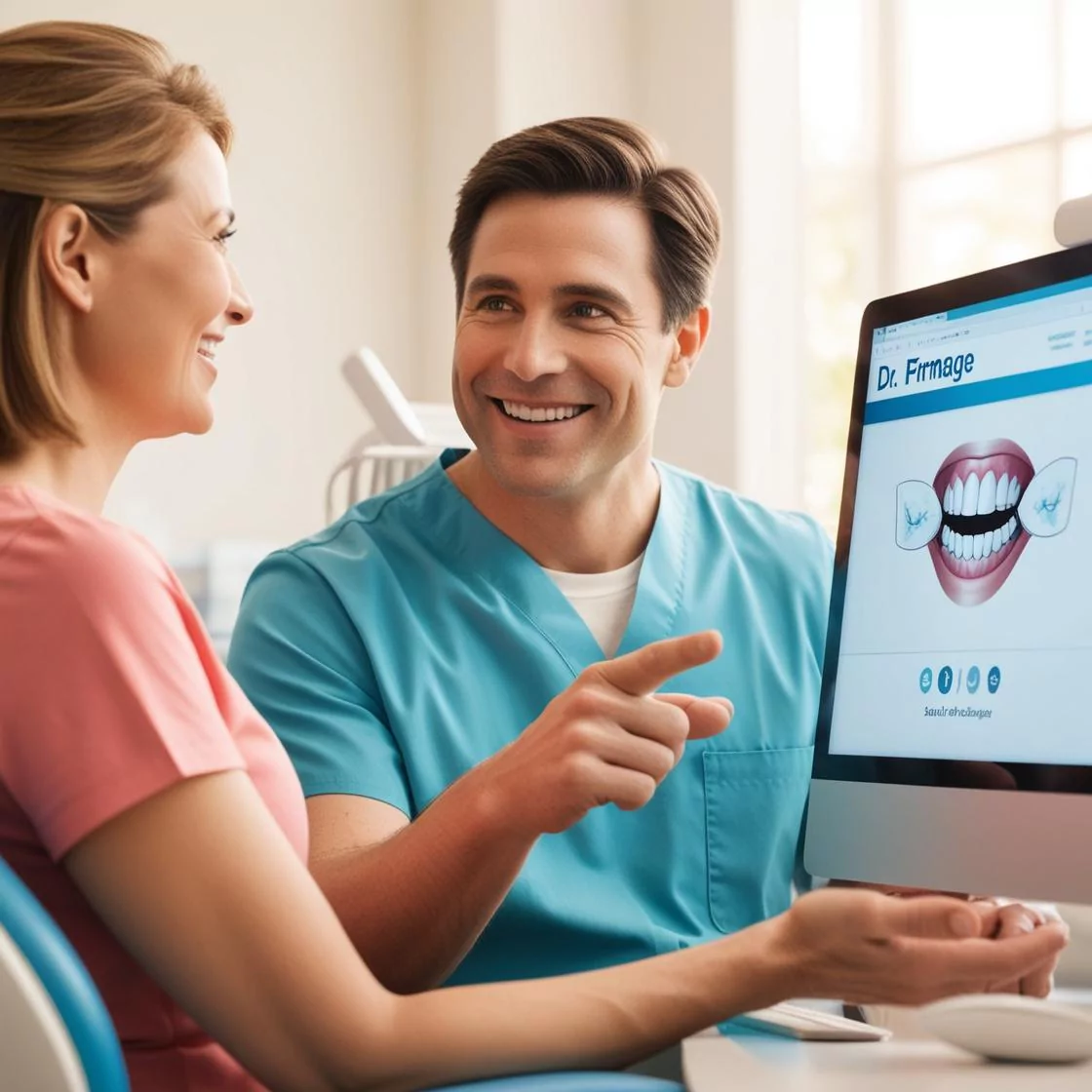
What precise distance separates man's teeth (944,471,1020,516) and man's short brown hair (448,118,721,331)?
0.62 m

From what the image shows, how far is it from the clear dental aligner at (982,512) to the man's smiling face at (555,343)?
477mm

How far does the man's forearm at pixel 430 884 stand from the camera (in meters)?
1.01

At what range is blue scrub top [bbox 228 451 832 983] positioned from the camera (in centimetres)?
124

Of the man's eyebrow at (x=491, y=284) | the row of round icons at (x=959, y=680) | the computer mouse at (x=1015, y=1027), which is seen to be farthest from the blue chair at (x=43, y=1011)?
the man's eyebrow at (x=491, y=284)

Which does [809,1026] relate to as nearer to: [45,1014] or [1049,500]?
[1049,500]

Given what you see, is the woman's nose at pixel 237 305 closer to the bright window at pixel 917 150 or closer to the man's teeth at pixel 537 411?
the man's teeth at pixel 537 411

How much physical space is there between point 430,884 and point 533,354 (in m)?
0.57

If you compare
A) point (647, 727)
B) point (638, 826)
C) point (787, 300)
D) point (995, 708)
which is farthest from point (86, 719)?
point (787, 300)

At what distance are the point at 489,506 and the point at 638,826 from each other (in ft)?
1.12

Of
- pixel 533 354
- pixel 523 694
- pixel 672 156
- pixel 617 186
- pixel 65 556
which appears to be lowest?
pixel 523 694

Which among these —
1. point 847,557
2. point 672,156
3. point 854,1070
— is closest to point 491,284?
point 847,557

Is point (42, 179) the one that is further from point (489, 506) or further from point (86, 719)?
point (489, 506)

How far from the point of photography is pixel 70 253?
0.93 meters

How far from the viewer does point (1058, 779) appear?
86 centimetres
